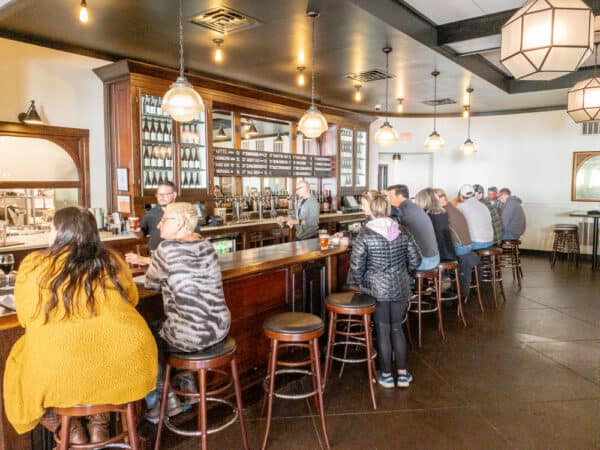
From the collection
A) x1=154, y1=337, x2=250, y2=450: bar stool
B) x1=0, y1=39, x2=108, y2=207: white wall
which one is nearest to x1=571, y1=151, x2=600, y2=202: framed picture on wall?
x1=0, y1=39, x2=108, y2=207: white wall

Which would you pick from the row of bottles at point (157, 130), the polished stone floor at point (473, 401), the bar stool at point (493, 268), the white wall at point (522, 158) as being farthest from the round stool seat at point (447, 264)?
the white wall at point (522, 158)

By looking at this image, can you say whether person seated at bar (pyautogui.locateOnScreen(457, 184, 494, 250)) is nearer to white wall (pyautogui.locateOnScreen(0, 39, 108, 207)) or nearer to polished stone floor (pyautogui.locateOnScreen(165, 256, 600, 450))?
polished stone floor (pyautogui.locateOnScreen(165, 256, 600, 450))

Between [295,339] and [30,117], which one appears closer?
[295,339]

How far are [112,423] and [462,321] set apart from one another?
384 cm

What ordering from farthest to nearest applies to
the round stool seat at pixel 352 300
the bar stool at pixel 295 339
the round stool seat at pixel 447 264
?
the round stool seat at pixel 447 264
the round stool seat at pixel 352 300
the bar stool at pixel 295 339

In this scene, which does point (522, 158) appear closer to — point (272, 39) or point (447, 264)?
point (447, 264)

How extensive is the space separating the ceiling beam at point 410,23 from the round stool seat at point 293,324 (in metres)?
2.83

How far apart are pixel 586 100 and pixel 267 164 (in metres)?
4.73

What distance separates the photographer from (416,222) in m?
4.35

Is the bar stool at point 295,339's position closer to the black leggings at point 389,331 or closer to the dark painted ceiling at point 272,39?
the black leggings at point 389,331

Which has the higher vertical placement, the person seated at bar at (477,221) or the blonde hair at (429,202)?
the blonde hair at (429,202)

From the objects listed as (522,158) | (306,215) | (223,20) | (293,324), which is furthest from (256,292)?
(522,158)

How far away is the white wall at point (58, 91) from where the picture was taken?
500 cm

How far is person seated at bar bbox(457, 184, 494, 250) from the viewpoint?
577 cm
